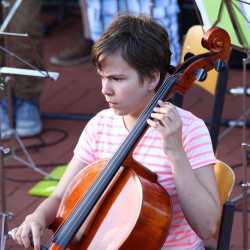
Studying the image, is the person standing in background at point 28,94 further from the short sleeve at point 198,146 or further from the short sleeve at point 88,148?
the short sleeve at point 198,146

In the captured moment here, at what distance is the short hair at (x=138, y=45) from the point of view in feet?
6.84

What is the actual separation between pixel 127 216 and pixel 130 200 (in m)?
0.05

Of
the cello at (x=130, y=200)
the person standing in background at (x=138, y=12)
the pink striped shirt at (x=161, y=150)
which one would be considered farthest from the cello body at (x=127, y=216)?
the person standing in background at (x=138, y=12)

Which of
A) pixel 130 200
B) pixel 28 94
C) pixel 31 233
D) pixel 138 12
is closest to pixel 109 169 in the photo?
pixel 130 200

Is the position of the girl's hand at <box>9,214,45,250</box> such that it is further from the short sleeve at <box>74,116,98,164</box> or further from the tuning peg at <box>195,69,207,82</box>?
the tuning peg at <box>195,69,207,82</box>

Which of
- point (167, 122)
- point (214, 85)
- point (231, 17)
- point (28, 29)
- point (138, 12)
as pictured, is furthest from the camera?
point (28, 29)

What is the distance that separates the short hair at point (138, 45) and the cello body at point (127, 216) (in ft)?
0.98

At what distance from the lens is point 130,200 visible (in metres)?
2.03

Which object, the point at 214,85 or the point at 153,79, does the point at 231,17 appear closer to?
the point at 153,79

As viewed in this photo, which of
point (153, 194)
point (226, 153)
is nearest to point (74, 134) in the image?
point (226, 153)

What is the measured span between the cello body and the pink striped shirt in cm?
10

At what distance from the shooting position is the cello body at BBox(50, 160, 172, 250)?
1980 millimetres

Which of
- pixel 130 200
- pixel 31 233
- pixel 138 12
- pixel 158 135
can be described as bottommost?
pixel 31 233

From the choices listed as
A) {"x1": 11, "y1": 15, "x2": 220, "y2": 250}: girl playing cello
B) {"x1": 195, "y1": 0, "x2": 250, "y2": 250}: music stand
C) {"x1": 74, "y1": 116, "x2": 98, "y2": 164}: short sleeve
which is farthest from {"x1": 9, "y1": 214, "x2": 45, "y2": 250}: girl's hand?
{"x1": 195, "y1": 0, "x2": 250, "y2": 250}: music stand
